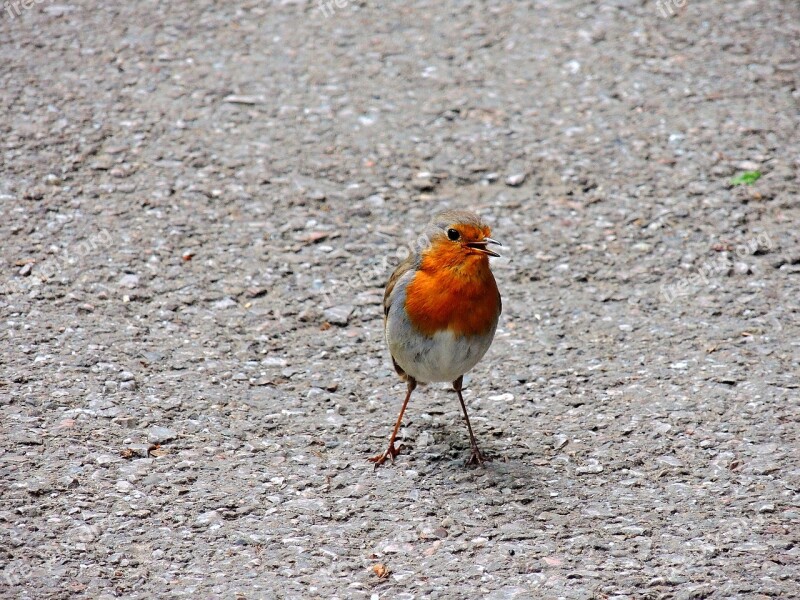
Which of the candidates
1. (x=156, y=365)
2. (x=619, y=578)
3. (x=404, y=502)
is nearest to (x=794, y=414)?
(x=619, y=578)

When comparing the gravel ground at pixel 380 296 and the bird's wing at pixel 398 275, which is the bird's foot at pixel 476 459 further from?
the bird's wing at pixel 398 275

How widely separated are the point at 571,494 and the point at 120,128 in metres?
3.93

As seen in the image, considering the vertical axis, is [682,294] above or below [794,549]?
below

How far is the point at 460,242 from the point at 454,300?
251 millimetres

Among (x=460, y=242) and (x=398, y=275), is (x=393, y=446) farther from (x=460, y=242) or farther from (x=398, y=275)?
(x=460, y=242)

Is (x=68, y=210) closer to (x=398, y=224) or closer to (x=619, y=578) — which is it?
(x=398, y=224)

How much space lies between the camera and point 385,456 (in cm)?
424

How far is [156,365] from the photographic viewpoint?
184 inches

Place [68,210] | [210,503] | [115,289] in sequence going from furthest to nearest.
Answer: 1. [68,210]
2. [115,289]
3. [210,503]

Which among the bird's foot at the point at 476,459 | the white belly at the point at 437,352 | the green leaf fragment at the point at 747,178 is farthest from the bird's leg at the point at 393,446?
the green leaf fragment at the point at 747,178

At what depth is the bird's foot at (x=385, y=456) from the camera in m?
4.22

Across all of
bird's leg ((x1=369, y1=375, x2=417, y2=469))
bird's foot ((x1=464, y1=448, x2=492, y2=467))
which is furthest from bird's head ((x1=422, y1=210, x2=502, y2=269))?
bird's foot ((x1=464, y1=448, x2=492, y2=467))

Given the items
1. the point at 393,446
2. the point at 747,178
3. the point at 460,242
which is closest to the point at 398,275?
the point at 460,242

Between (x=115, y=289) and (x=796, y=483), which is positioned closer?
(x=796, y=483)
